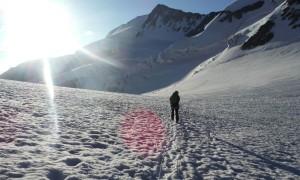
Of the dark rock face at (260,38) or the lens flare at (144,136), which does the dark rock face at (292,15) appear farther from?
the lens flare at (144,136)

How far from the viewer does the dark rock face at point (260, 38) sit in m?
91.3

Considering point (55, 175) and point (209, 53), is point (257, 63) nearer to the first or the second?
point (209, 53)

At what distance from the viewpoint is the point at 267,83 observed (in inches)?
2025

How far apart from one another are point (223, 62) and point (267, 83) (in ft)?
125

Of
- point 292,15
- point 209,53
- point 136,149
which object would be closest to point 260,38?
point 292,15

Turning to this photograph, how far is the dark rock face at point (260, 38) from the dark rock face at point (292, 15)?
4787 mm

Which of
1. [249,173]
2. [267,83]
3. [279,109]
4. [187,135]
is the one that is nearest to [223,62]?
[267,83]

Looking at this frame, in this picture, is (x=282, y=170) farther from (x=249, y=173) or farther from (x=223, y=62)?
(x=223, y=62)

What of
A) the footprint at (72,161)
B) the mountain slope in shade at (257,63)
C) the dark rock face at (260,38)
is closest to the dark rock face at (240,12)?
the mountain slope in shade at (257,63)

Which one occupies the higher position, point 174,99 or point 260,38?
point 260,38

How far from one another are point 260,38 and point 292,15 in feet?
38.4

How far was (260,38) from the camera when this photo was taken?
306 feet

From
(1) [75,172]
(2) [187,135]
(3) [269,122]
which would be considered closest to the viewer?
(1) [75,172]

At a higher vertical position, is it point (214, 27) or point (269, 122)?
point (214, 27)
